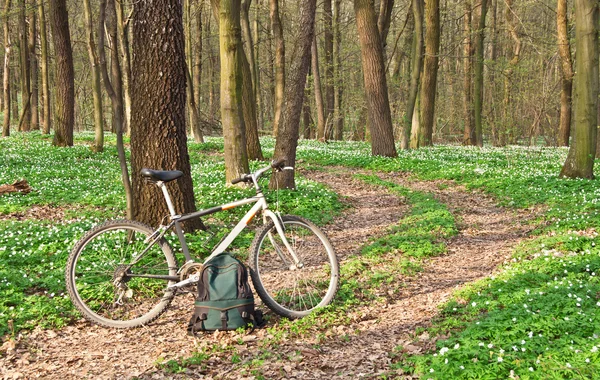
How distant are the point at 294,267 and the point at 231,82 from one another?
23.6ft

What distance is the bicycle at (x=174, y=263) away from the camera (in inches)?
211

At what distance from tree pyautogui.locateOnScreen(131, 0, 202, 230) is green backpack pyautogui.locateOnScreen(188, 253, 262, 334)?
9.32 ft

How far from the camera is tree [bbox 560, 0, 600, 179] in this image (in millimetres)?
12016

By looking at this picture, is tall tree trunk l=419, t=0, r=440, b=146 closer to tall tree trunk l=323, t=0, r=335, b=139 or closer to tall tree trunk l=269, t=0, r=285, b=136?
tall tree trunk l=323, t=0, r=335, b=139

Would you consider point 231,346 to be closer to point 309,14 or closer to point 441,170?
point 309,14

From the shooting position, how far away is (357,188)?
1373 centimetres

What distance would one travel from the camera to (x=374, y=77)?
57.9 feet

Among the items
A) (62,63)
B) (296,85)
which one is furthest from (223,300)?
(62,63)

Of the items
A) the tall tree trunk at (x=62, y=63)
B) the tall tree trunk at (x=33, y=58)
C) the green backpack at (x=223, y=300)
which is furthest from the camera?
the tall tree trunk at (x=33, y=58)

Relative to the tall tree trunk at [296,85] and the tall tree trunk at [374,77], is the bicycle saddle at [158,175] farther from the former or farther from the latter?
the tall tree trunk at [374,77]

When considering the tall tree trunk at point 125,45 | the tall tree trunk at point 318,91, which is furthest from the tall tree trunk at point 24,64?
the tall tree trunk at point 318,91

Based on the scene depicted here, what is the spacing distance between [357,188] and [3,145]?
46.8 ft

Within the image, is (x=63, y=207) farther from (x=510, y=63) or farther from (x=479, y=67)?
(x=510, y=63)

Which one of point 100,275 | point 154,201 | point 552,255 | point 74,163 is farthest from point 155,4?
point 74,163
